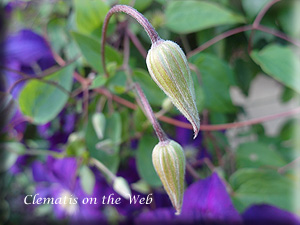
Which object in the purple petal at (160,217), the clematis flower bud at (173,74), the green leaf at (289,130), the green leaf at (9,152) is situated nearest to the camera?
the clematis flower bud at (173,74)

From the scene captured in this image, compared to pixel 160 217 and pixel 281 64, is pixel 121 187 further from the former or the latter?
pixel 281 64

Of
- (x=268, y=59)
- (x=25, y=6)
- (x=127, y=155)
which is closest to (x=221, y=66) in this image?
(x=268, y=59)

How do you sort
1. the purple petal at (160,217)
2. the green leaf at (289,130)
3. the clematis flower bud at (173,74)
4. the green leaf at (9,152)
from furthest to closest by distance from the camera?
the green leaf at (289,130) < the green leaf at (9,152) < the purple petal at (160,217) < the clematis flower bud at (173,74)

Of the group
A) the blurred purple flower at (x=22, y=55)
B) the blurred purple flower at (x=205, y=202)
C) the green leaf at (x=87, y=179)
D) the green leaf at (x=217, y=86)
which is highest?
the blurred purple flower at (x=22, y=55)

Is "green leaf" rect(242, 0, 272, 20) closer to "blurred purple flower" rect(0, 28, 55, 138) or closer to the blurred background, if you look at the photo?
the blurred background

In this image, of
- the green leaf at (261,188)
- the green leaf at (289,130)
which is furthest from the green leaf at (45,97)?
the green leaf at (289,130)

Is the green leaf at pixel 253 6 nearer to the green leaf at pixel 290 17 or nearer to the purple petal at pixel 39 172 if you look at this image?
the green leaf at pixel 290 17

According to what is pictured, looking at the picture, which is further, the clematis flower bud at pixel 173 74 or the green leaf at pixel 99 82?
the green leaf at pixel 99 82
